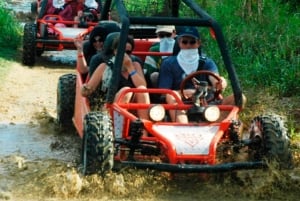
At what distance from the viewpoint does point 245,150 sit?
6.66 meters

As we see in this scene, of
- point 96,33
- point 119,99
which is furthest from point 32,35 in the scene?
point 119,99

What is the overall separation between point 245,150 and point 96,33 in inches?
99.6

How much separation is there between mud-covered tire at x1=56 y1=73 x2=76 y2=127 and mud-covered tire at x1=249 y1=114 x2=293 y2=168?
96.6 inches

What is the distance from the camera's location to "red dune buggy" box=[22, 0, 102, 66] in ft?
41.6

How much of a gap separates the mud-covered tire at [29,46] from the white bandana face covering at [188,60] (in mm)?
5950

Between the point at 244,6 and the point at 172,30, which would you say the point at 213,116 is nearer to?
the point at 172,30

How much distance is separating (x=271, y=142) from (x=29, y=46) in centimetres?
726

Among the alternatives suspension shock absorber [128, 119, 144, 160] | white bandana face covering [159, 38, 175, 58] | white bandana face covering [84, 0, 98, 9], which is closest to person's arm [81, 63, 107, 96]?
suspension shock absorber [128, 119, 144, 160]

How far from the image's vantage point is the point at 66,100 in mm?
8156

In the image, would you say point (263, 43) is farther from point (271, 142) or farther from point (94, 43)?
point (271, 142)

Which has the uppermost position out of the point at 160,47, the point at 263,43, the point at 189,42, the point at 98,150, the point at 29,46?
the point at 189,42

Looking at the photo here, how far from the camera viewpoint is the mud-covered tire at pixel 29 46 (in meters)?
12.6

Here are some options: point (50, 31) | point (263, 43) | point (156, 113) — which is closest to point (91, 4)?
point (50, 31)

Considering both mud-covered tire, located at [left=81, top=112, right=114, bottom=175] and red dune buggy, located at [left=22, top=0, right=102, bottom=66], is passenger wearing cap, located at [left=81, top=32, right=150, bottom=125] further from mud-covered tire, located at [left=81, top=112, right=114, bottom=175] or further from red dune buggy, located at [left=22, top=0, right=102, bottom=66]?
red dune buggy, located at [left=22, top=0, right=102, bottom=66]
